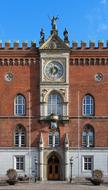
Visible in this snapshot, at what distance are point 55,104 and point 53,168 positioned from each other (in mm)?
7064

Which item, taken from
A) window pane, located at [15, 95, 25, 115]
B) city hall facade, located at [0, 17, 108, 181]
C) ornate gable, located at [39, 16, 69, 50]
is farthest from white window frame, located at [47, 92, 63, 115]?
ornate gable, located at [39, 16, 69, 50]

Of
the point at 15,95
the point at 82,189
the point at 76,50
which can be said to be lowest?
the point at 82,189

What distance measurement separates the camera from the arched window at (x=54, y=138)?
71.8 m

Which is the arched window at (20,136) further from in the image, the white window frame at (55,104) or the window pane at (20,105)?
the white window frame at (55,104)

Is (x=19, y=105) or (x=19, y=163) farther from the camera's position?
(x=19, y=105)

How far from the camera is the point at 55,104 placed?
72188mm

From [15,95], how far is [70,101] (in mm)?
6176

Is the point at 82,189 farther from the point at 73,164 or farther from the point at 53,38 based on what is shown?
the point at 53,38

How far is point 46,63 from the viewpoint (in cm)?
7250

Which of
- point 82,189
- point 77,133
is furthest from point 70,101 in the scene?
point 82,189

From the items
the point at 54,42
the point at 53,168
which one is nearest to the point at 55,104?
the point at 54,42

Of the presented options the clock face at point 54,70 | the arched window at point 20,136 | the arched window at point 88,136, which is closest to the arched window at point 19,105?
the arched window at point 20,136

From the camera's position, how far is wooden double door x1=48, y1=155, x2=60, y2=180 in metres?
71.6

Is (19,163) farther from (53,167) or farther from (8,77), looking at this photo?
(8,77)
